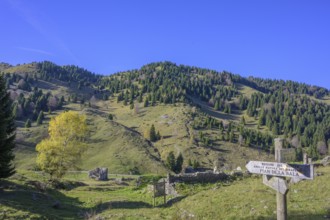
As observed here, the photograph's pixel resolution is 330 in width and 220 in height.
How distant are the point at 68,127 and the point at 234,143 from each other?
4150 inches

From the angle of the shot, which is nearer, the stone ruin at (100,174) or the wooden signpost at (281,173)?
the wooden signpost at (281,173)

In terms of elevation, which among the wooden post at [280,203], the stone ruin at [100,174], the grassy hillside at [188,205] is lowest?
the stone ruin at [100,174]

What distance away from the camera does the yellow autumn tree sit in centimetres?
5141

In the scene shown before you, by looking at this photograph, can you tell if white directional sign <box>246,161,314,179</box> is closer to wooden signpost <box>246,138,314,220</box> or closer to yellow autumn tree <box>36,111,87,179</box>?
wooden signpost <box>246,138,314,220</box>

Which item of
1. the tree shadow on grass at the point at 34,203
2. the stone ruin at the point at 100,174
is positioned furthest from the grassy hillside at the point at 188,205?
the stone ruin at the point at 100,174

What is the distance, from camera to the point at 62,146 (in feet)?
174

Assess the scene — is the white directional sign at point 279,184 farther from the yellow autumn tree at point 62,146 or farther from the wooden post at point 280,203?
the yellow autumn tree at point 62,146

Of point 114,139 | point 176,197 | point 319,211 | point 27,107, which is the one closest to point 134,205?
point 176,197

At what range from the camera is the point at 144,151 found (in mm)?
115812

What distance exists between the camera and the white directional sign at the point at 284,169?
30.7 feet

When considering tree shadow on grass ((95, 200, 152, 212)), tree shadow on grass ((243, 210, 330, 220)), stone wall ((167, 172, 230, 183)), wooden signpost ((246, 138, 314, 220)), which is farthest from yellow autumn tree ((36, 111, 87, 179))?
wooden signpost ((246, 138, 314, 220))

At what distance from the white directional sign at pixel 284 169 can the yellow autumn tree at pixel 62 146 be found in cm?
4595

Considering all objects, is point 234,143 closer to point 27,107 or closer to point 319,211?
point 27,107

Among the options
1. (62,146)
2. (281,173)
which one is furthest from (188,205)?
(62,146)
